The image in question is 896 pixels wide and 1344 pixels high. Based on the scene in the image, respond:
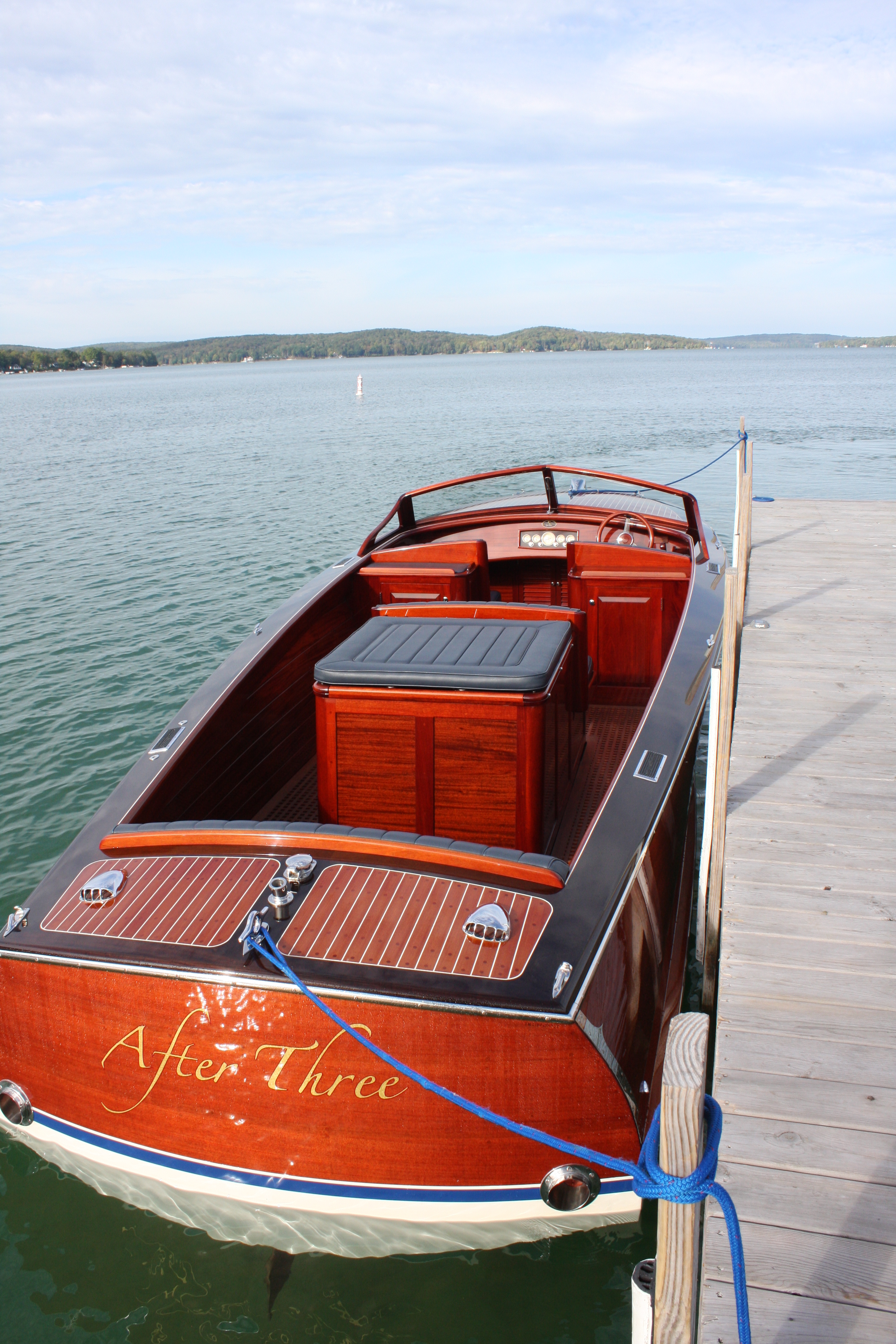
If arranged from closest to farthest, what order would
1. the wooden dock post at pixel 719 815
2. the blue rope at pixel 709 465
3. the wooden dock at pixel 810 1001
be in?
the wooden dock at pixel 810 1001 → the wooden dock post at pixel 719 815 → the blue rope at pixel 709 465

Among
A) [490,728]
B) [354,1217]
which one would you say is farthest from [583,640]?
[354,1217]

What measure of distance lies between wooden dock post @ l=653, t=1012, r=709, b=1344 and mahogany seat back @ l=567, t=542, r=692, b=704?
402cm

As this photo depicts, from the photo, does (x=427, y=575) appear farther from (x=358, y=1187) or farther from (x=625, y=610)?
(x=358, y=1187)

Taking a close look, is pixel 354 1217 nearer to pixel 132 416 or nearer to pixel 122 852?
pixel 122 852

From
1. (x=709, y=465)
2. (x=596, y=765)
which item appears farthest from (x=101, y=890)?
(x=709, y=465)

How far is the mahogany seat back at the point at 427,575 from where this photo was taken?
5250 millimetres

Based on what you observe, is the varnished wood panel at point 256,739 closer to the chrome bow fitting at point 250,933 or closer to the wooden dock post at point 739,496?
the chrome bow fitting at point 250,933

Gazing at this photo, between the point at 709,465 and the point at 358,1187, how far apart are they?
13.2 meters

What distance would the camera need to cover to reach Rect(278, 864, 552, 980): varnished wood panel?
2312 mm

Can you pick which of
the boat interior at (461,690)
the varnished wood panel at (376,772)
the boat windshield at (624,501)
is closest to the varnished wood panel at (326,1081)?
the boat interior at (461,690)

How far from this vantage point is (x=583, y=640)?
4.36 m

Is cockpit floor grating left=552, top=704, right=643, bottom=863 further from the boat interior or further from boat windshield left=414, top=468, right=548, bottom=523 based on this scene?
boat windshield left=414, top=468, right=548, bottom=523

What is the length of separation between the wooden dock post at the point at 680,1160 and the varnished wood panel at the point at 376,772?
1.84 meters

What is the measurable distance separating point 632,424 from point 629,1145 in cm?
2953
